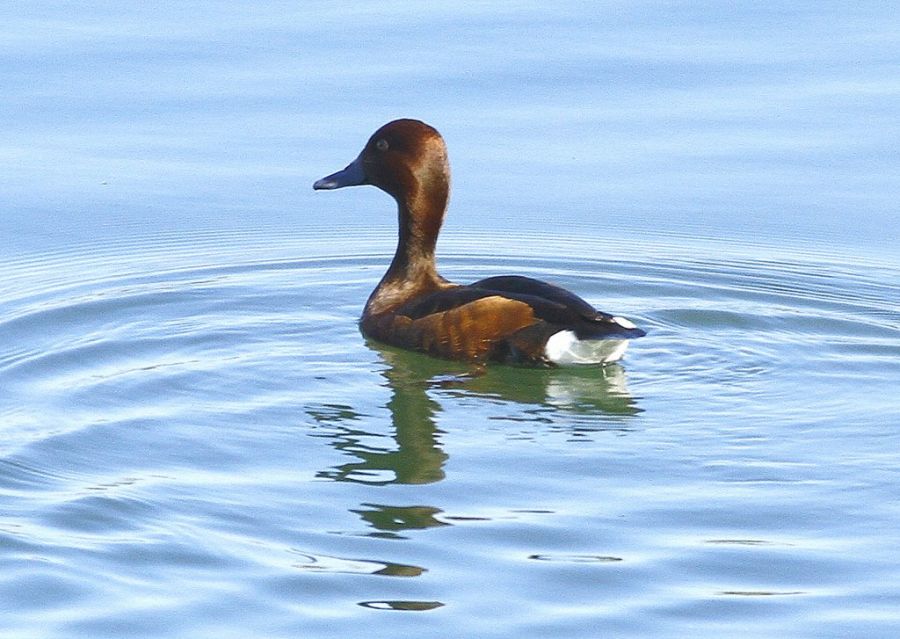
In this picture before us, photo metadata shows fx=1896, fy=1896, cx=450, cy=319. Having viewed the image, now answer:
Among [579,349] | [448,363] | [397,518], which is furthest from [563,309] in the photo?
[397,518]

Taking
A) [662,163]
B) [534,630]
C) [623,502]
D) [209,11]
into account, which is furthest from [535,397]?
[209,11]

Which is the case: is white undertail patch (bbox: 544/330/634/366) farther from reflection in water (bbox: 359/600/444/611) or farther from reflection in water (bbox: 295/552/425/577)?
reflection in water (bbox: 359/600/444/611)

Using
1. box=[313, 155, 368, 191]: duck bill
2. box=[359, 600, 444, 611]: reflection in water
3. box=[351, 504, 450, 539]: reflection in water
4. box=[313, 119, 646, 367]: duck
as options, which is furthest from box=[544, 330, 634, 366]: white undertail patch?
box=[359, 600, 444, 611]: reflection in water

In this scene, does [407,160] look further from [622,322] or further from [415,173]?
[622,322]

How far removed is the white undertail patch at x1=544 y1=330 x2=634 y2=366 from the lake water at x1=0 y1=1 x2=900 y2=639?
8 cm

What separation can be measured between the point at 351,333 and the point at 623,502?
118 inches

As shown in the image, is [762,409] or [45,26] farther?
[45,26]

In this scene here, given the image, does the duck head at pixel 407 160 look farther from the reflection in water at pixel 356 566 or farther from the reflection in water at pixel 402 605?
the reflection in water at pixel 402 605

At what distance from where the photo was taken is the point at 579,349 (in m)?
9.01

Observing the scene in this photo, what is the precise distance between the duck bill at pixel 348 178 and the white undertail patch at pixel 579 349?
1.89 metres

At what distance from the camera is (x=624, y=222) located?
11.4 m

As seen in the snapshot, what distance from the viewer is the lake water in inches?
246

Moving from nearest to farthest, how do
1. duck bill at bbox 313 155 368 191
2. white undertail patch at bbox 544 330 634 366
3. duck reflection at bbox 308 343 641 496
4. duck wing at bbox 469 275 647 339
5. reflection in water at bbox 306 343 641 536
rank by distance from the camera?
reflection in water at bbox 306 343 641 536 → duck reflection at bbox 308 343 641 496 → duck wing at bbox 469 275 647 339 → white undertail patch at bbox 544 330 634 366 → duck bill at bbox 313 155 368 191

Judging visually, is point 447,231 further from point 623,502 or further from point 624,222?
point 623,502
